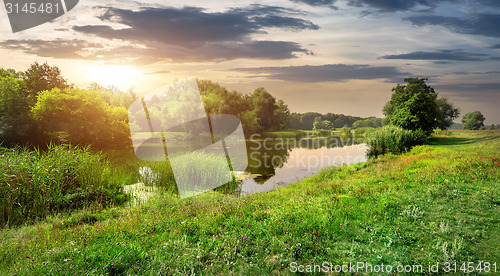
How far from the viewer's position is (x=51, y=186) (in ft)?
31.3

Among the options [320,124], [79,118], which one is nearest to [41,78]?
[79,118]

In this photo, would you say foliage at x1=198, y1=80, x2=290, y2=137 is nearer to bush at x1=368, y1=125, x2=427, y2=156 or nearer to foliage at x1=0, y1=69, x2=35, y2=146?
foliage at x1=0, y1=69, x2=35, y2=146

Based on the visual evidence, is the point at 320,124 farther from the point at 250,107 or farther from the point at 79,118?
the point at 79,118

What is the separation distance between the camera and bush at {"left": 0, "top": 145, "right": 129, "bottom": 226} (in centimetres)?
818

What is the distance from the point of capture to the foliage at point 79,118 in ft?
83.9

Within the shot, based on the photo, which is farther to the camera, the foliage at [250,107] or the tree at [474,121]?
the tree at [474,121]

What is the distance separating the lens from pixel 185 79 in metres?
59.6

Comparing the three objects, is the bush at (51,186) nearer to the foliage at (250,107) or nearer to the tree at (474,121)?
the foliage at (250,107)

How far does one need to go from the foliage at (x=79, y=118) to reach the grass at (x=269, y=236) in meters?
23.6

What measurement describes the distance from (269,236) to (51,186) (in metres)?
9.20

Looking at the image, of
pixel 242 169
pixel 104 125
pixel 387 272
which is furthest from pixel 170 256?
pixel 104 125

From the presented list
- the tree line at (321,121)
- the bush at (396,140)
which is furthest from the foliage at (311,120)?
the bush at (396,140)

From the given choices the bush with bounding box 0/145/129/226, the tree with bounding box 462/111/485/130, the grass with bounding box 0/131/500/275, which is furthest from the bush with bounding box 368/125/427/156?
the tree with bounding box 462/111/485/130

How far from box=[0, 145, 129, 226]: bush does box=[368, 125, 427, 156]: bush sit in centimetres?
2434
